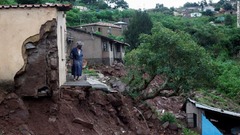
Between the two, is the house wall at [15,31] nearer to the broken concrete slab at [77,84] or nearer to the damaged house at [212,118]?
the broken concrete slab at [77,84]

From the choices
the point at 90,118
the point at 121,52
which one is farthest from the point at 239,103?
the point at 90,118

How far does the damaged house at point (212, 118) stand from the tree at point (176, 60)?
8.39ft

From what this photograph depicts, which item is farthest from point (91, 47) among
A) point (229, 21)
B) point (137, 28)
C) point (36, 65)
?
point (229, 21)

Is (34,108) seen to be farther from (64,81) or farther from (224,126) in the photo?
(224,126)

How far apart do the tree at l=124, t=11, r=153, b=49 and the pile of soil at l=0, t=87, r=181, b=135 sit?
2943 cm

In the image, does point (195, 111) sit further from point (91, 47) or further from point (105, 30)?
point (105, 30)

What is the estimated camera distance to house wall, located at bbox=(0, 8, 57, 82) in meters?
11.6

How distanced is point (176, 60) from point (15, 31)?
8.27 metres

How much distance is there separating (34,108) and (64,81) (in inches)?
90.3

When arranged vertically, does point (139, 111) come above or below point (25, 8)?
below

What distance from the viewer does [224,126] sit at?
21.8m

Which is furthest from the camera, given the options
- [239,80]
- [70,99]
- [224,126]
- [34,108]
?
[239,80]

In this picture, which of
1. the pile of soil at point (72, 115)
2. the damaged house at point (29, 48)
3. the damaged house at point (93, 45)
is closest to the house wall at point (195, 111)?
the pile of soil at point (72, 115)

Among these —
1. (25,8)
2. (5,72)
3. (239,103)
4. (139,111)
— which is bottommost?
(239,103)
